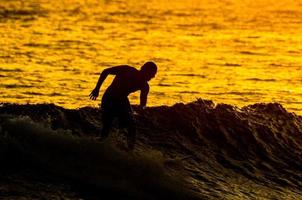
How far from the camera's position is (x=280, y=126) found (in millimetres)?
19312

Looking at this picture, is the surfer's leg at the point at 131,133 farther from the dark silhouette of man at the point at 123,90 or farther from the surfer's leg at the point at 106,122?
the surfer's leg at the point at 106,122

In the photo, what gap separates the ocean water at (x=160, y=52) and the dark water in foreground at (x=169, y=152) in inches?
237

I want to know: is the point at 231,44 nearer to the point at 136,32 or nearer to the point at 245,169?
the point at 136,32

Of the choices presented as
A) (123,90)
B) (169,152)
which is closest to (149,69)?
(123,90)

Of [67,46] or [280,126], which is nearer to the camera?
[280,126]

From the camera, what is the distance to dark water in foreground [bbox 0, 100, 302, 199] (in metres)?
13.1

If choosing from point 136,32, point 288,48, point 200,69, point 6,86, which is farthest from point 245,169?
point 136,32

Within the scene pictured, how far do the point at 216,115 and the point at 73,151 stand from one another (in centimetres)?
607

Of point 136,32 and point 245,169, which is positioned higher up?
point 136,32

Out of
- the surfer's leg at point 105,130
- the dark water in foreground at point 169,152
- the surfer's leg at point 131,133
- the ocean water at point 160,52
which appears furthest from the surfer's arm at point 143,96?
the ocean water at point 160,52

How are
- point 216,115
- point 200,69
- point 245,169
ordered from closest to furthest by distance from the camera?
point 245,169
point 216,115
point 200,69

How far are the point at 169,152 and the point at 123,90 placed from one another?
3102mm

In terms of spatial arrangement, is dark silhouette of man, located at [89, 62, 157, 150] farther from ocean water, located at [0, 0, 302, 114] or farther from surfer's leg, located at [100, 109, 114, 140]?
ocean water, located at [0, 0, 302, 114]

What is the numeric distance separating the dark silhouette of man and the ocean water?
10402 mm
